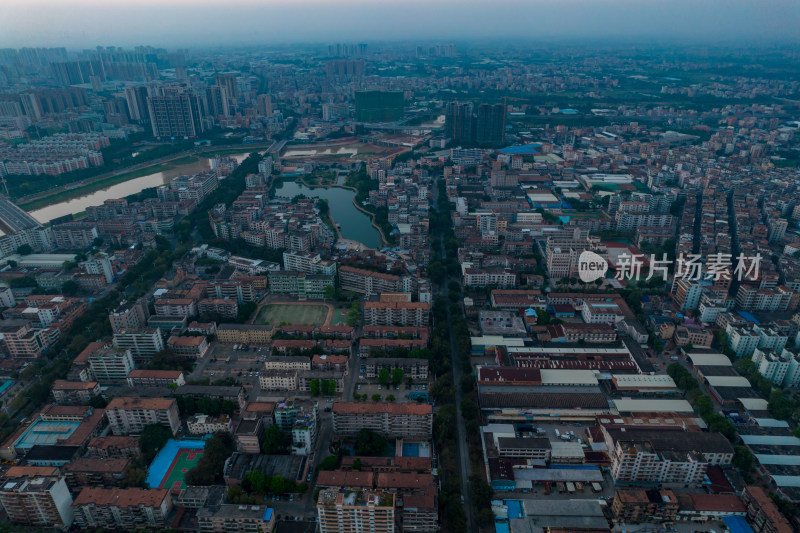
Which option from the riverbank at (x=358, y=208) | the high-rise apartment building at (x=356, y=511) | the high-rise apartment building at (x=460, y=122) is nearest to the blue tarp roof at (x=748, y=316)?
the high-rise apartment building at (x=356, y=511)

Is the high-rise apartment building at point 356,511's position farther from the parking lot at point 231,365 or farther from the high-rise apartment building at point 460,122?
the high-rise apartment building at point 460,122

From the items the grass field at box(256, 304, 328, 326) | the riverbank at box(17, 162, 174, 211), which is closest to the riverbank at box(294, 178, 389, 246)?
the grass field at box(256, 304, 328, 326)

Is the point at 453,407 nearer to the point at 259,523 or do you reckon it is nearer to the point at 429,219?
the point at 259,523

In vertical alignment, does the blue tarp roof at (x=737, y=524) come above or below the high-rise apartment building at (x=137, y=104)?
below

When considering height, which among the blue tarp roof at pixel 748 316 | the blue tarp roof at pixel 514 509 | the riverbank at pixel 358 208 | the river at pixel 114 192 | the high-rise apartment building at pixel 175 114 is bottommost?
the river at pixel 114 192

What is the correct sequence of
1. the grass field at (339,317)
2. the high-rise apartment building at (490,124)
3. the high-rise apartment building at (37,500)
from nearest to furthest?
the high-rise apartment building at (37,500), the grass field at (339,317), the high-rise apartment building at (490,124)

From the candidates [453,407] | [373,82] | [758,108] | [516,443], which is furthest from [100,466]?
[373,82]

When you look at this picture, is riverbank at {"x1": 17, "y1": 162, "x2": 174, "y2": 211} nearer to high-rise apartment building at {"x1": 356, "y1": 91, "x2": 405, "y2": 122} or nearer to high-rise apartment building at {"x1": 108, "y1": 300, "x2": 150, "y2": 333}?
high-rise apartment building at {"x1": 108, "y1": 300, "x2": 150, "y2": 333}
